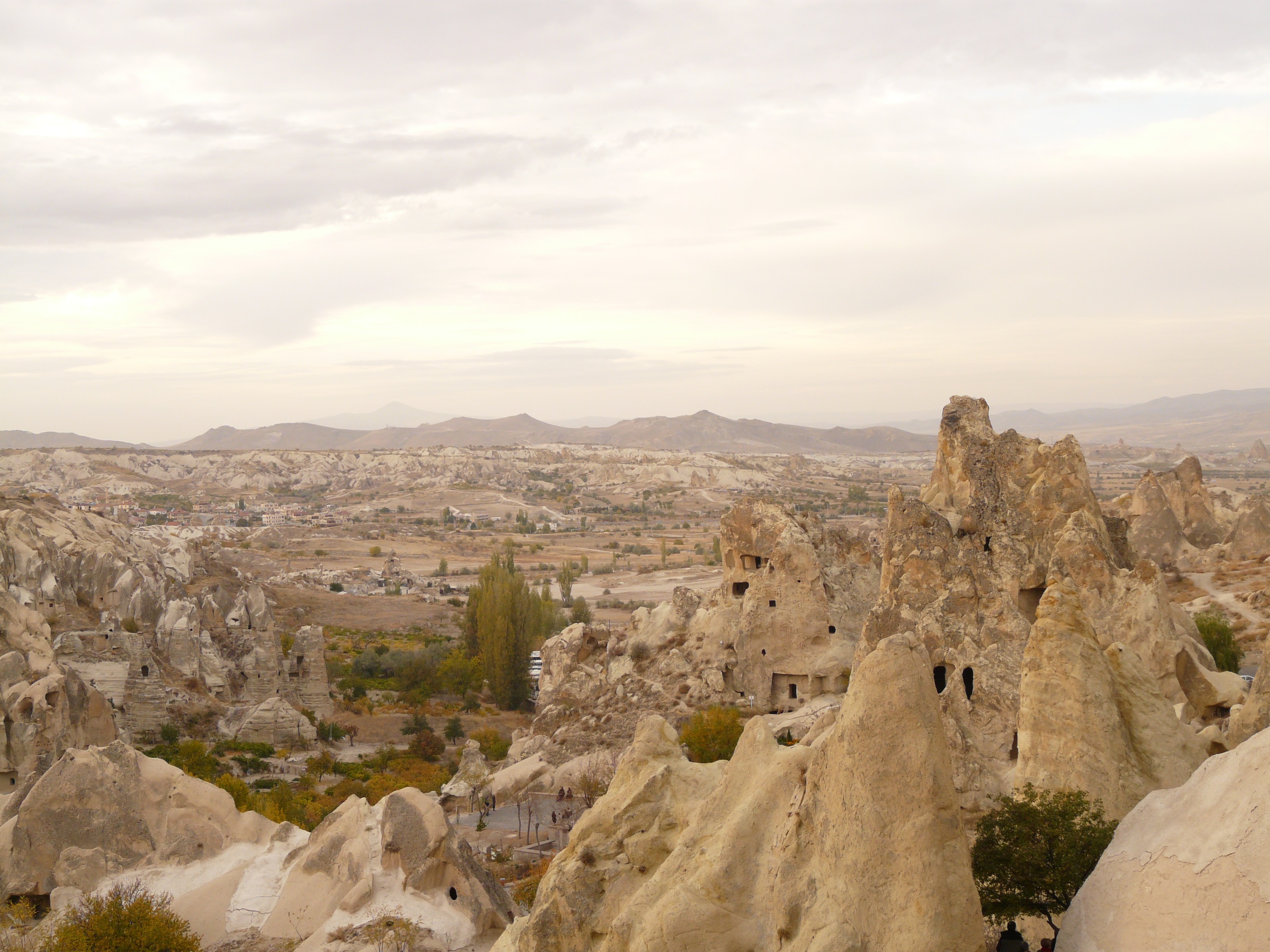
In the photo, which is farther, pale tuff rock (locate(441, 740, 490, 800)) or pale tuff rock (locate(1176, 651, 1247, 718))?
pale tuff rock (locate(441, 740, 490, 800))

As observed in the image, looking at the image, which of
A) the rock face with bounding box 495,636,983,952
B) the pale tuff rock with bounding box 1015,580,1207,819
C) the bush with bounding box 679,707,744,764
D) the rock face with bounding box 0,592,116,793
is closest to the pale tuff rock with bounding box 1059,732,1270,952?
the rock face with bounding box 495,636,983,952

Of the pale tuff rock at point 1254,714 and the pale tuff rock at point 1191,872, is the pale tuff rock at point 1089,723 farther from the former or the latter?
the pale tuff rock at point 1191,872

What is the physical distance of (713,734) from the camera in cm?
2580

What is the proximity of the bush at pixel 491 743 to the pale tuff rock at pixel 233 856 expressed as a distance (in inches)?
638

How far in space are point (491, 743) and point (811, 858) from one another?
27.4m

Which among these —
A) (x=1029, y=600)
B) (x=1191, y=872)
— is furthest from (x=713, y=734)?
(x=1191, y=872)

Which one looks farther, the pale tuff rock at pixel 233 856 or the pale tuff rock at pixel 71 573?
the pale tuff rock at pixel 71 573

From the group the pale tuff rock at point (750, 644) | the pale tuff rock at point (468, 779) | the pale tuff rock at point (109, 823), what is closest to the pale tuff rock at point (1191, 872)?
the pale tuff rock at point (109, 823)

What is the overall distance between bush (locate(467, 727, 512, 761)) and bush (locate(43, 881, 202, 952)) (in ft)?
60.8

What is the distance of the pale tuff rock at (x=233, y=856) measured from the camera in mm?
15086

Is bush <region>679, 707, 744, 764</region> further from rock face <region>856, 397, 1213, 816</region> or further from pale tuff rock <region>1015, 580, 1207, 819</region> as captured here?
pale tuff rock <region>1015, 580, 1207, 819</region>

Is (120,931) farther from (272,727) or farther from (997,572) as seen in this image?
(272,727)

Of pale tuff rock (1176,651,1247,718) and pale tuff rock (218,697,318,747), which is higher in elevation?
pale tuff rock (1176,651,1247,718)

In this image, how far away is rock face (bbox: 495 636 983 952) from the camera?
870cm
